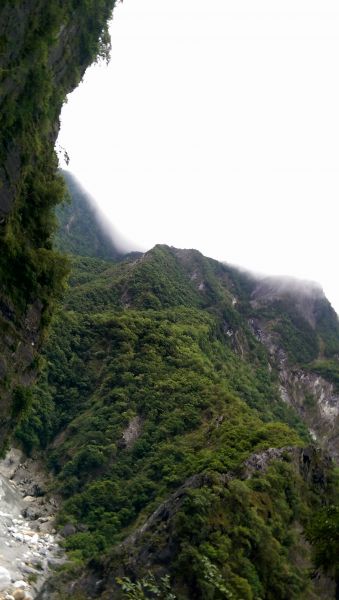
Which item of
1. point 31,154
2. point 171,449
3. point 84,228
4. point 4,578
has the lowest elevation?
point 4,578

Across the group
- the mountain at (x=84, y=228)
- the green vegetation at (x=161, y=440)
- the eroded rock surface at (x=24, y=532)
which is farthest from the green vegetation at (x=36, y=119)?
the mountain at (x=84, y=228)

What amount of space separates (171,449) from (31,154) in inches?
1451

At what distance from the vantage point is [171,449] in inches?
2079

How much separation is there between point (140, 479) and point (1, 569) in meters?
21.6

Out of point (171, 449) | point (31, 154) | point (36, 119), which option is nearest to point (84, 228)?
point (171, 449)

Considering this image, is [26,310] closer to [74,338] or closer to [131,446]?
[131,446]

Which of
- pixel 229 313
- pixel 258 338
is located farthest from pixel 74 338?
pixel 258 338

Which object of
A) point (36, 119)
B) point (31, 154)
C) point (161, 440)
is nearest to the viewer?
point (36, 119)

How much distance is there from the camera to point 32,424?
2304 inches

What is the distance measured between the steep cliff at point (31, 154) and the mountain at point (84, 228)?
109m

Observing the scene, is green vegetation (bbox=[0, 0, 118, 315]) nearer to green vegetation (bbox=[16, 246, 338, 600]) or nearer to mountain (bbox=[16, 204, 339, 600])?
mountain (bbox=[16, 204, 339, 600])

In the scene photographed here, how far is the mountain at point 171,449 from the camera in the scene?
3022 centimetres

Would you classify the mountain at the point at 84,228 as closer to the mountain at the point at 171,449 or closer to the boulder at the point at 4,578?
the mountain at the point at 171,449

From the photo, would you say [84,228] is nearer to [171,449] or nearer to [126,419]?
[126,419]
